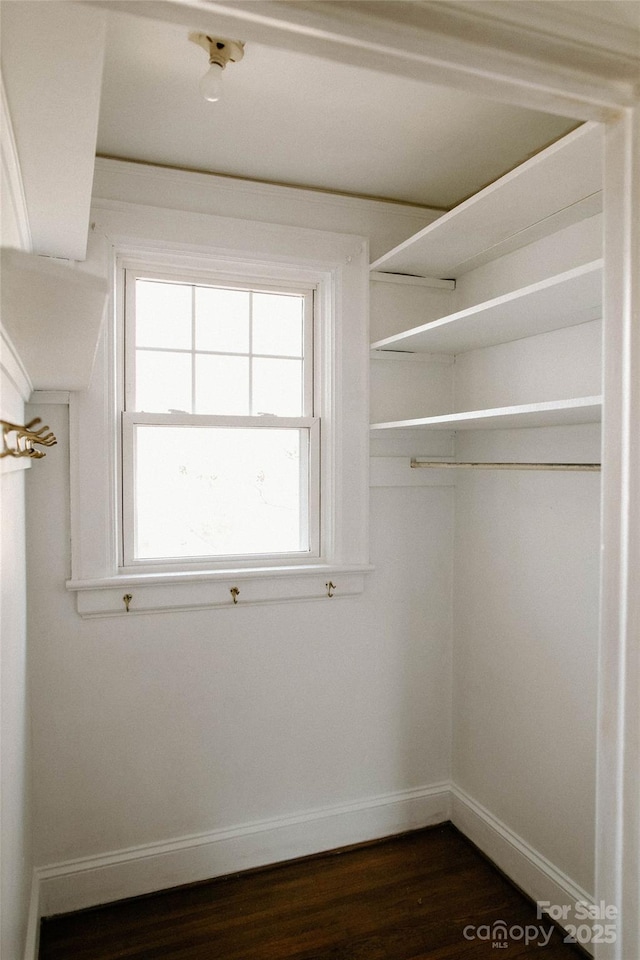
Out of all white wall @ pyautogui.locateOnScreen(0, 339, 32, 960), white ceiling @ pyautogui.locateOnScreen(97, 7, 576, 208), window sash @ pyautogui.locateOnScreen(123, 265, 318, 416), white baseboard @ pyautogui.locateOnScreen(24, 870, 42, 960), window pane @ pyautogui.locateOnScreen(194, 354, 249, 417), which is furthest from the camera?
window pane @ pyautogui.locateOnScreen(194, 354, 249, 417)

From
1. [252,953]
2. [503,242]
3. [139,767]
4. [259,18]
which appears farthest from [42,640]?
[503,242]

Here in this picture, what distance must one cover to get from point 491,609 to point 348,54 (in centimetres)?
209

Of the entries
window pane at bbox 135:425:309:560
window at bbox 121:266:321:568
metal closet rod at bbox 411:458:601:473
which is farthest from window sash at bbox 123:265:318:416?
metal closet rod at bbox 411:458:601:473

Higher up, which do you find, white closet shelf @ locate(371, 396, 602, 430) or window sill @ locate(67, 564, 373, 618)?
white closet shelf @ locate(371, 396, 602, 430)

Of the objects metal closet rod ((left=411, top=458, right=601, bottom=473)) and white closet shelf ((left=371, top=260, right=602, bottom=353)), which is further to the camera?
metal closet rod ((left=411, top=458, right=601, bottom=473))

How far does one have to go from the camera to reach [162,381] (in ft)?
7.71

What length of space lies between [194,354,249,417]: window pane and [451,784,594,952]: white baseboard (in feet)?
6.20

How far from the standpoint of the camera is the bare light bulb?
1.58m

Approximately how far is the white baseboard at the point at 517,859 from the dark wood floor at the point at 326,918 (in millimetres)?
51

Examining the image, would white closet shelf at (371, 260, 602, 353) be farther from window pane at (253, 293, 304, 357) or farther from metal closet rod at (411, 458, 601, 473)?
metal closet rod at (411, 458, 601, 473)

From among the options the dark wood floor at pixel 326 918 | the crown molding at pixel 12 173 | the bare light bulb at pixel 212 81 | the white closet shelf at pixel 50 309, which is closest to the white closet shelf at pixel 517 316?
the bare light bulb at pixel 212 81

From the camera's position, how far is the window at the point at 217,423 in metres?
2.33

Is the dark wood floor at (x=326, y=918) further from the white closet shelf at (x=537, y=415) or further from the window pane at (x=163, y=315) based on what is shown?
the window pane at (x=163, y=315)

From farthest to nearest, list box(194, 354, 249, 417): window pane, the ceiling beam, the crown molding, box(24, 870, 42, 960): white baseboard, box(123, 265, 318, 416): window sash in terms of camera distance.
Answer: box(194, 354, 249, 417): window pane < box(123, 265, 318, 416): window sash < box(24, 870, 42, 960): white baseboard < the crown molding < the ceiling beam
